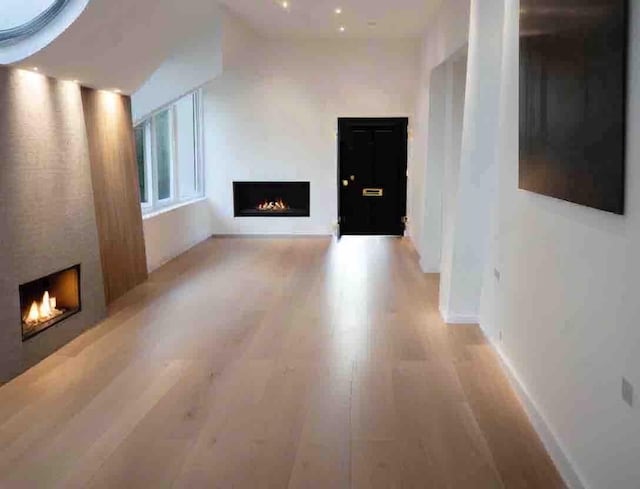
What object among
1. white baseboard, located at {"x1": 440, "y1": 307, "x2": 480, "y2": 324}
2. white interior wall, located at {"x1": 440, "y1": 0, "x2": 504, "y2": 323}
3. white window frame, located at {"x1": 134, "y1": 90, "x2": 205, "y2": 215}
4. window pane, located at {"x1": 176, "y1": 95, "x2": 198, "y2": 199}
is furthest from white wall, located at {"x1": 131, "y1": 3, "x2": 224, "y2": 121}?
white baseboard, located at {"x1": 440, "y1": 307, "x2": 480, "y2": 324}

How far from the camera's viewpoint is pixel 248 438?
3.52 m

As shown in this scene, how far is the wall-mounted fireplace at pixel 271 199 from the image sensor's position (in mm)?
11062

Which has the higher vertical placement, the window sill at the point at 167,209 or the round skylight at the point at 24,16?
the round skylight at the point at 24,16

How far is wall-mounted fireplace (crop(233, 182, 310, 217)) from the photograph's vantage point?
11062 mm

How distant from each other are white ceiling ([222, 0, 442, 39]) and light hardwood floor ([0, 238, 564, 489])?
3436 mm

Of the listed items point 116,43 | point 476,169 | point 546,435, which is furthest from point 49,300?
point 546,435

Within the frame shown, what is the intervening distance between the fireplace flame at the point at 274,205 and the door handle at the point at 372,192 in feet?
4.33

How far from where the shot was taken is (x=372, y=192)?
11242mm

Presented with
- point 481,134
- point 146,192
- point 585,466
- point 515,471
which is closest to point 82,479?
point 515,471

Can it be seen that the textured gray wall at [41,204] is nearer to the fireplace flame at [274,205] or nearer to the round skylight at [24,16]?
the round skylight at [24,16]

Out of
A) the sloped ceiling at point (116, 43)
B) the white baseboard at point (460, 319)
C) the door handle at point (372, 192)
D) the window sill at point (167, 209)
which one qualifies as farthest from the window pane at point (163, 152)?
the white baseboard at point (460, 319)

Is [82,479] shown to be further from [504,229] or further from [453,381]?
[504,229]

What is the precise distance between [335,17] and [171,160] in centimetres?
315

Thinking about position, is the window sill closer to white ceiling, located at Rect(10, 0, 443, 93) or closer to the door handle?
white ceiling, located at Rect(10, 0, 443, 93)
